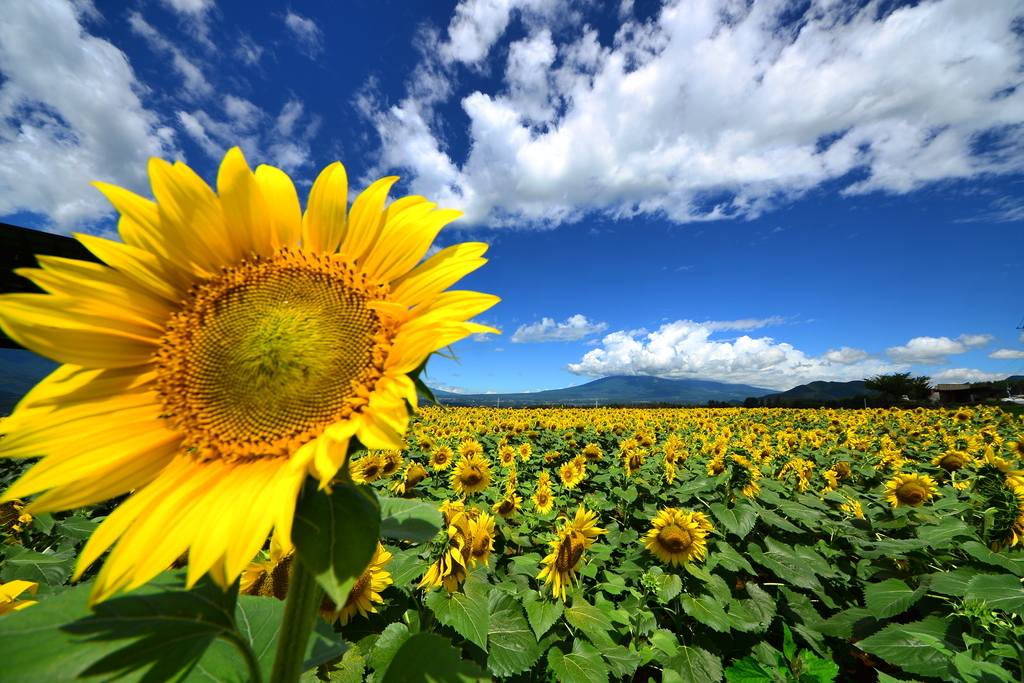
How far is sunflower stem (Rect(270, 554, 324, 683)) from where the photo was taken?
75 centimetres

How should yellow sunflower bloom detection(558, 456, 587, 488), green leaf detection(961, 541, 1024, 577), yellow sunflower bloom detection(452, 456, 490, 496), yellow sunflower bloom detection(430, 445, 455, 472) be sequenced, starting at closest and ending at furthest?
green leaf detection(961, 541, 1024, 577) < yellow sunflower bloom detection(452, 456, 490, 496) < yellow sunflower bloom detection(558, 456, 587, 488) < yellow sunflower bloom detection(430, 445, 455, 472)

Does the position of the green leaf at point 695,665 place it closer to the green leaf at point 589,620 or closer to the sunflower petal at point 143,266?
the green leaf at point 589,620

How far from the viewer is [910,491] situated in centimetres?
538

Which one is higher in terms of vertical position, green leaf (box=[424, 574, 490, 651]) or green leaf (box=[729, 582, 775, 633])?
green leaf (box=[424, 574, 490, 651])

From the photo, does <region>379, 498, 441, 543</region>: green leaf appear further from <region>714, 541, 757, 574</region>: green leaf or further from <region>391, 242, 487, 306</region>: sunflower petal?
<region>714, 541, 757, 574</region>: green leaf

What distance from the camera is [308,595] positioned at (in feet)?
2.49

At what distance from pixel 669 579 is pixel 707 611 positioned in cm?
37

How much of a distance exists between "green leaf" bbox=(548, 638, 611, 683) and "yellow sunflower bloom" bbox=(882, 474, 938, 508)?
5037mm

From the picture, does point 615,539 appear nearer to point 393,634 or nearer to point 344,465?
point 393,634

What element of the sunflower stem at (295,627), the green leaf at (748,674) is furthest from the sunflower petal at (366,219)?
the green leaf at (748,674)

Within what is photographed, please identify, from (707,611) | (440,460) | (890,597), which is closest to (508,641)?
(707,611)

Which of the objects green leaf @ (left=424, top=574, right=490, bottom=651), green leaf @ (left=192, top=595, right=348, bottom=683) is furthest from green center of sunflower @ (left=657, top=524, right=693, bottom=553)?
green leaf @ (left=192, top=595, right=348, bottom=683)

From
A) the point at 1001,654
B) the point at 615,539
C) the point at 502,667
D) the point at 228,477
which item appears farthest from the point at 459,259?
the point at 615,539

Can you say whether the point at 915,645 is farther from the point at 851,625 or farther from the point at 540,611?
the point at 540,611
